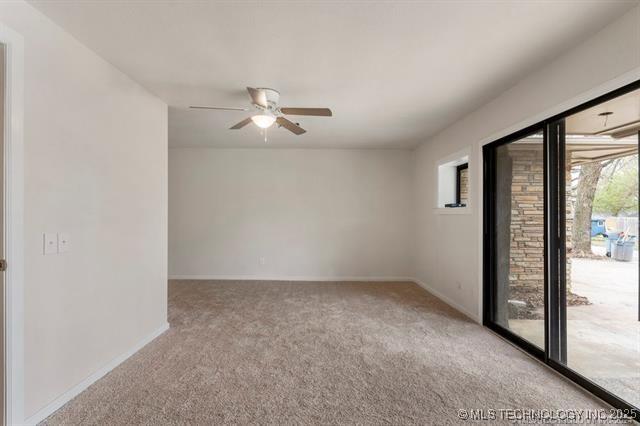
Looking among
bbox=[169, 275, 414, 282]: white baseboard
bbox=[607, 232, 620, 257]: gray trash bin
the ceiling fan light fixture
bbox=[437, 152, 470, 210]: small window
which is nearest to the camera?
bbox=[607, 232, 620, 257]: gray trash bin

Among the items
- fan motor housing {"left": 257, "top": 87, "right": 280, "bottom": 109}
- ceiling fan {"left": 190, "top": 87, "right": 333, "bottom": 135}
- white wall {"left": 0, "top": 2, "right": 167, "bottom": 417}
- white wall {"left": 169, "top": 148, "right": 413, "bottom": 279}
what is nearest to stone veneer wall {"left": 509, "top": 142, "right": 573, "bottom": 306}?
ceiling fan {"left": 190, "top": 87, "right": 333, "bottom": 135}

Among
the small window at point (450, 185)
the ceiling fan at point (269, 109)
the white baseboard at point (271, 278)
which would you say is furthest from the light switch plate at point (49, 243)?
the small window at point (450, 185)

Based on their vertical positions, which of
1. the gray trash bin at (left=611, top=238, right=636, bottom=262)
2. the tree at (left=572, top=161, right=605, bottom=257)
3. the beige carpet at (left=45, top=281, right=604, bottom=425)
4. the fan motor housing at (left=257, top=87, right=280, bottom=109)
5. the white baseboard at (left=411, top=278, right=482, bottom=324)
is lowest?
the beige carpet at (left=45, top=281, right=604, bottom=425)

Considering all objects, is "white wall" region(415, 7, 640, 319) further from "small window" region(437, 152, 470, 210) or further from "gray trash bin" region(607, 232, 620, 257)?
"gray trash bin" region(607, 232, 620, 257)

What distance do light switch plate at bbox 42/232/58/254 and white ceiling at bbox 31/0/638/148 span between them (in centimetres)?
135

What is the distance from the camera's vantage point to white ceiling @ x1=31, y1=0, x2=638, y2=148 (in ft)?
5.74

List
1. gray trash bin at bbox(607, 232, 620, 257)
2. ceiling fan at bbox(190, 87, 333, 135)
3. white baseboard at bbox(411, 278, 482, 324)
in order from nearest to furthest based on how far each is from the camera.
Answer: gray trash bin at bbox(607, 232, 620, 257)
ceiling fan at bbox(190, 87, 333, 135)
white baseboard at bbox(411, 278, 482, 324)

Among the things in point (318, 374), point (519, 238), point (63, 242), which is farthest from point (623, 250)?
point (63, 242)

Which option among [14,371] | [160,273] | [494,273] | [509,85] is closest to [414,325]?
[494,273]

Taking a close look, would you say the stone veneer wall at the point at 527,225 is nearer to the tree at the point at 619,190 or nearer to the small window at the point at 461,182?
the tree at the point at 619,190

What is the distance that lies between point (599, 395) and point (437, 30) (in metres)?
2.66

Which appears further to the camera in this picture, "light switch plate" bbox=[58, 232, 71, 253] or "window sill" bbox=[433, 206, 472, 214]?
"window sill" bbox=[433, 206, 472, 214]

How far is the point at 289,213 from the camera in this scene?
5.60 meters

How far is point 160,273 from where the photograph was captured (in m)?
3.15
